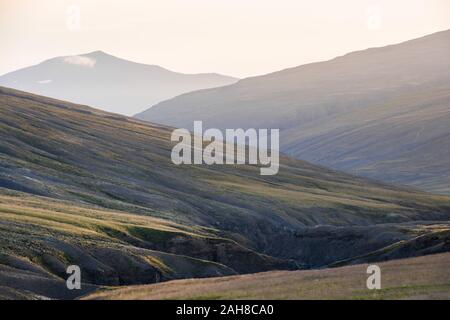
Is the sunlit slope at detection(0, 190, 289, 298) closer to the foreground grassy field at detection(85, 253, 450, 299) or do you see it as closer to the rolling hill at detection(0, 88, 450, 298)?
the rolling hill at detection(0, 88, 450, 298)

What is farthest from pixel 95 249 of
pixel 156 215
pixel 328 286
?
pixel 156 215

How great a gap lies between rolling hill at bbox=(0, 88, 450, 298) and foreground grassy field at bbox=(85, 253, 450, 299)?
1131cm

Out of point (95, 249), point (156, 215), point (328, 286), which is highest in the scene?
point (156, 215)

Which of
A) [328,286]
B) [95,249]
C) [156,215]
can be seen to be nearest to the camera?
[328,286]

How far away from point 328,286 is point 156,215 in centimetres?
6832

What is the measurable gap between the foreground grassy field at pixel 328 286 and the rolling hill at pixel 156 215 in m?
11.3

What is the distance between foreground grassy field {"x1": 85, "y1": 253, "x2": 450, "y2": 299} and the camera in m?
45.1

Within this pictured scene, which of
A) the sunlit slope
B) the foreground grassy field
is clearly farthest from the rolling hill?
the foreground grassy field

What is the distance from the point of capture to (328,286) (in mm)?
49250

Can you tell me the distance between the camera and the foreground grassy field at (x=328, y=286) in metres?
45.1

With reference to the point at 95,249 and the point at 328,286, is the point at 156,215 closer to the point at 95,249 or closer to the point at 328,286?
the point at 95,249

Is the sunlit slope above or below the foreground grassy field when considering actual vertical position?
above

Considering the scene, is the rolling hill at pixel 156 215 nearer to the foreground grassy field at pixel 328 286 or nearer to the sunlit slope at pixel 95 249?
the sunlit slope at pixel 95 249
